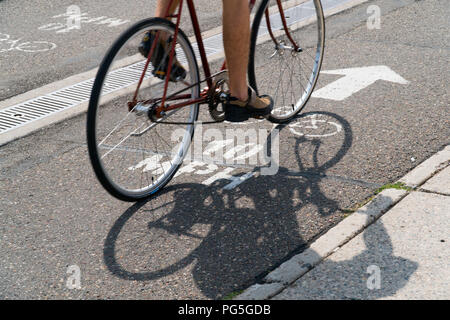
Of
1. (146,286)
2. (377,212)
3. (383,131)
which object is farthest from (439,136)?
(146,286)

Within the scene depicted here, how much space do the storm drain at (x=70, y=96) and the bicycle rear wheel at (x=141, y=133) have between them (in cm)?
65

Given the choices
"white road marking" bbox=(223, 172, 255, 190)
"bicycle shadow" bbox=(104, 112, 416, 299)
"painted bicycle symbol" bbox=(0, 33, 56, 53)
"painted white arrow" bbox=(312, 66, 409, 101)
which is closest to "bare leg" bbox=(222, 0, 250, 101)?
"white road marking" bbox=(223, 172, 255, 190)

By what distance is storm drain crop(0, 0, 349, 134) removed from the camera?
5.28m

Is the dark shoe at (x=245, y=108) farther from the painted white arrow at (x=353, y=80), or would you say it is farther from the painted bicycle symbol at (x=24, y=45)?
the painted bicycle symbol at (x=24, y=45)

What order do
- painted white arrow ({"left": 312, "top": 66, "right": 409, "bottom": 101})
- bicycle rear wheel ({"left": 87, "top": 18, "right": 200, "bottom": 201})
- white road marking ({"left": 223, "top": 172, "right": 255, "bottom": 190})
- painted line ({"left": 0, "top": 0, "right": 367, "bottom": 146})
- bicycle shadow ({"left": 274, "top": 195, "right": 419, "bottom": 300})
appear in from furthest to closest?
painted white arrow ({"left": 312, "top": 66, "right": 409, "bottom": 101})
painted line ({"left": 0, "top": 0, "right": 367, "bottom": 146})
white road marking ({"left": 223, "top": 172, "right": 255, "bottom": 190})
bicycle rear wheel ({"left": 87, "top": 18, "right": 200, "bottom": 201})
bicycle shadow ({"left": 274, "top": 195, "right": 419, "bottom": 300})

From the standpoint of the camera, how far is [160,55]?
398 cm

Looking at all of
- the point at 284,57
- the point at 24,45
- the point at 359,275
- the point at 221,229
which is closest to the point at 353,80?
the point at 284,57

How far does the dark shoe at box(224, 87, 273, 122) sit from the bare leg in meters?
0.04

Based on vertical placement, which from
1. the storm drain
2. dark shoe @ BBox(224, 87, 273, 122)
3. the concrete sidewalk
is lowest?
the concrete sidewalk

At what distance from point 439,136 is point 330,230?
159cm

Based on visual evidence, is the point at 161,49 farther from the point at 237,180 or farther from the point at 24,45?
the point at 24,45

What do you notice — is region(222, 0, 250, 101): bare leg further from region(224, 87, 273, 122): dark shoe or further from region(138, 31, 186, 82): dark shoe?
region(138, 31, 186, 82): dark shoe

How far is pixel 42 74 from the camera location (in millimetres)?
6293
